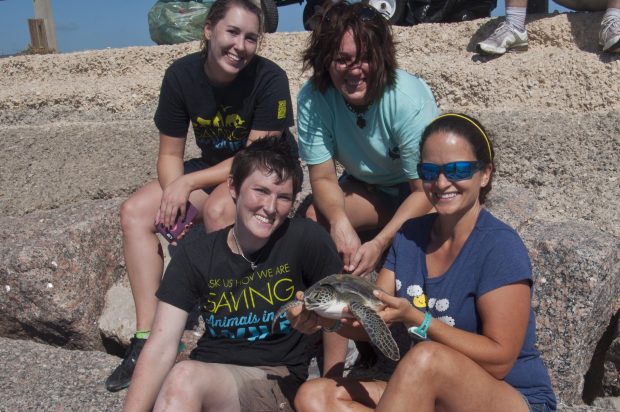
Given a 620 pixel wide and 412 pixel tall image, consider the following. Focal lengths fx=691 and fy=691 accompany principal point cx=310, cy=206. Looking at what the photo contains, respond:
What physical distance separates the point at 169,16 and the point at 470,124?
215 inches

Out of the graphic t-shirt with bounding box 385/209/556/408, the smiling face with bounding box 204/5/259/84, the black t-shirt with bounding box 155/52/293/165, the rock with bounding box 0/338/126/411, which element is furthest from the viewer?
the black t-shirt with bounding box 155/52/293/165

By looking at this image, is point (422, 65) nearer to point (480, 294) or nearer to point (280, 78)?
point (280, 78)

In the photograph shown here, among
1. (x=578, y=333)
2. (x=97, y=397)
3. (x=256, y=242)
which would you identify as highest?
(x=256, y=242)

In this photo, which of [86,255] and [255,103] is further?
[86,255]

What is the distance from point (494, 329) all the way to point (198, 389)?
2.97ft

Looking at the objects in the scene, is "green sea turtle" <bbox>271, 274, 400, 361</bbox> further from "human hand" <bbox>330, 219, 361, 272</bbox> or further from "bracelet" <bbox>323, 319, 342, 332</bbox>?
"human hand" <bbox>330, 219, 361, 272</bbox>

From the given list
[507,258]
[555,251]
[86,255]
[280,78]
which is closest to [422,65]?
[280,78]

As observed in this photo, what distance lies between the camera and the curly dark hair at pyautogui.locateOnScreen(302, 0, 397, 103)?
259 centimetres

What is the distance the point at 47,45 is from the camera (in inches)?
345

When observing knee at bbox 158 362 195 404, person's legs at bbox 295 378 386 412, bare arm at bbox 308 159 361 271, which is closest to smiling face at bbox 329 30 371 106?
bare arm at bbox 308 159 361 271

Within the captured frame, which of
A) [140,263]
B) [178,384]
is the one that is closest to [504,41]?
[140,263]

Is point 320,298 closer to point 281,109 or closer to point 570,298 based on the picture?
point 570,298

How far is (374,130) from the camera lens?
9.19 feet

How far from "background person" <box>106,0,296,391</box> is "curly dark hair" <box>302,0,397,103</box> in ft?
1.51
